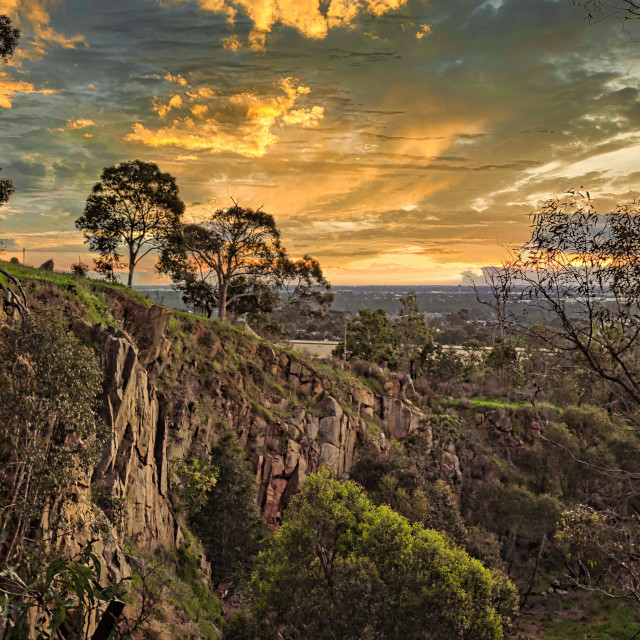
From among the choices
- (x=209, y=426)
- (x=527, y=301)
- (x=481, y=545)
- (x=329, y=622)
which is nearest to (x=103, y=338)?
(x=209, y=426)

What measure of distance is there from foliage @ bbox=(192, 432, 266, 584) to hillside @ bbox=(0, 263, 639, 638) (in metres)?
0.13

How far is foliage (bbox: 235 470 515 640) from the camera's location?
15000 millimetres

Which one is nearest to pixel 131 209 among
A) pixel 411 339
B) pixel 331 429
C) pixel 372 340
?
pixel 331 429

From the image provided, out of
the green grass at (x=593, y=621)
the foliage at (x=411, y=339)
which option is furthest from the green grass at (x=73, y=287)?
the foliage at (x=411, y=339)

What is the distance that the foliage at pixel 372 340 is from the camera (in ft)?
199

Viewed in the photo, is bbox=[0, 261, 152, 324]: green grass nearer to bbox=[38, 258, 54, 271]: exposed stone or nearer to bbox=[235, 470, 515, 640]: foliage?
bbox=[38, 258, 54, 271]: exposed stone

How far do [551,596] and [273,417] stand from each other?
2998 cm

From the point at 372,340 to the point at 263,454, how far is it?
35076mm

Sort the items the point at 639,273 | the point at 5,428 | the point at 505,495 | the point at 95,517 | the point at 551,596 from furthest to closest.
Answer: the point at 505,495
the point at 551,596
the point at 95,517
the point at 5,428
the point at 639,273

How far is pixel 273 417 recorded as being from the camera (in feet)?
108

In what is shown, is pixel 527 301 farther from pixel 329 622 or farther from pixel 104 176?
pixel 104 176

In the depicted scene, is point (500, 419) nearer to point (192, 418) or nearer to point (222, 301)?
point (222, 301)

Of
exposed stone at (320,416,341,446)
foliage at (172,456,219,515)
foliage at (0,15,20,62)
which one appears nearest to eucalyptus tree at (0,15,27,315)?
foliage at (0,15,20,62)

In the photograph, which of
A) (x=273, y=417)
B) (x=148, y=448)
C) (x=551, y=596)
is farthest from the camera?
(x=551, y=596)
